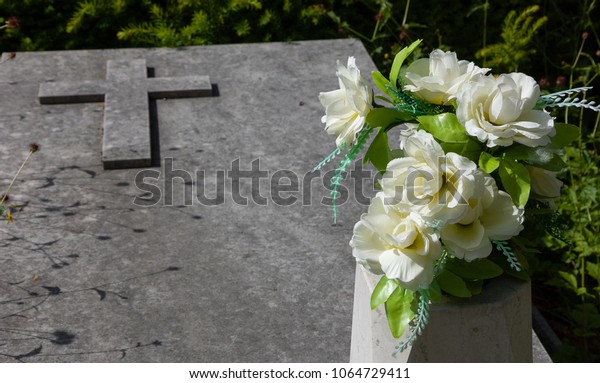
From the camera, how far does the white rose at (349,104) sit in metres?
1.78

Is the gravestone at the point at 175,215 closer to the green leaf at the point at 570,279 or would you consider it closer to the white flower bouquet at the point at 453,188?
the white flower bouquet at the point at 453,188

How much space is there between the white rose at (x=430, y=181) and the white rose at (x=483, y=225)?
37 mm

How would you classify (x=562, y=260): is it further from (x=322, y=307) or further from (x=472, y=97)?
(x=472, y=97)

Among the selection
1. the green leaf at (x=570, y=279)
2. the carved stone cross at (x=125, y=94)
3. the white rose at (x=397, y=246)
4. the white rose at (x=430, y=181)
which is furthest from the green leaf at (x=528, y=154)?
the carved stone cross at (x=125, y=94)

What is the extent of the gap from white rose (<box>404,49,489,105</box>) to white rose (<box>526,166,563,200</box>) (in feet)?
0.76

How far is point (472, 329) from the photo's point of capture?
66.4 inches

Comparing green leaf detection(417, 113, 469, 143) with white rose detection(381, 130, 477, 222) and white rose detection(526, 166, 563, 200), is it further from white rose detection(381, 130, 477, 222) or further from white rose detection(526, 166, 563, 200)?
white rose detection(526, 166, 563, 200)

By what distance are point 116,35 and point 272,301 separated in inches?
105

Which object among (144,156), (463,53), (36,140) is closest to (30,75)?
(36,140)

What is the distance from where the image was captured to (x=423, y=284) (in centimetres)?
162

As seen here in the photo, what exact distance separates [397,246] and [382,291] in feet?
0.43

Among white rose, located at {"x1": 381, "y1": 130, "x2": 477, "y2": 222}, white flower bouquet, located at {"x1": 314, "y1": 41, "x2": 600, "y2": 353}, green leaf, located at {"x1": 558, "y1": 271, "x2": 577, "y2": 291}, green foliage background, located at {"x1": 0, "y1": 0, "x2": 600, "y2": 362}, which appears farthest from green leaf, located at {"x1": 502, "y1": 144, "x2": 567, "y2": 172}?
green foliage background, located at {"x1": 0, "y1": 0, "x2": 600, "y2": 362}

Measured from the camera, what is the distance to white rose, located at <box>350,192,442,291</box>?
1612 millimetres

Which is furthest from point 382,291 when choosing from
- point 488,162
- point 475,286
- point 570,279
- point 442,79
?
point 570,279
